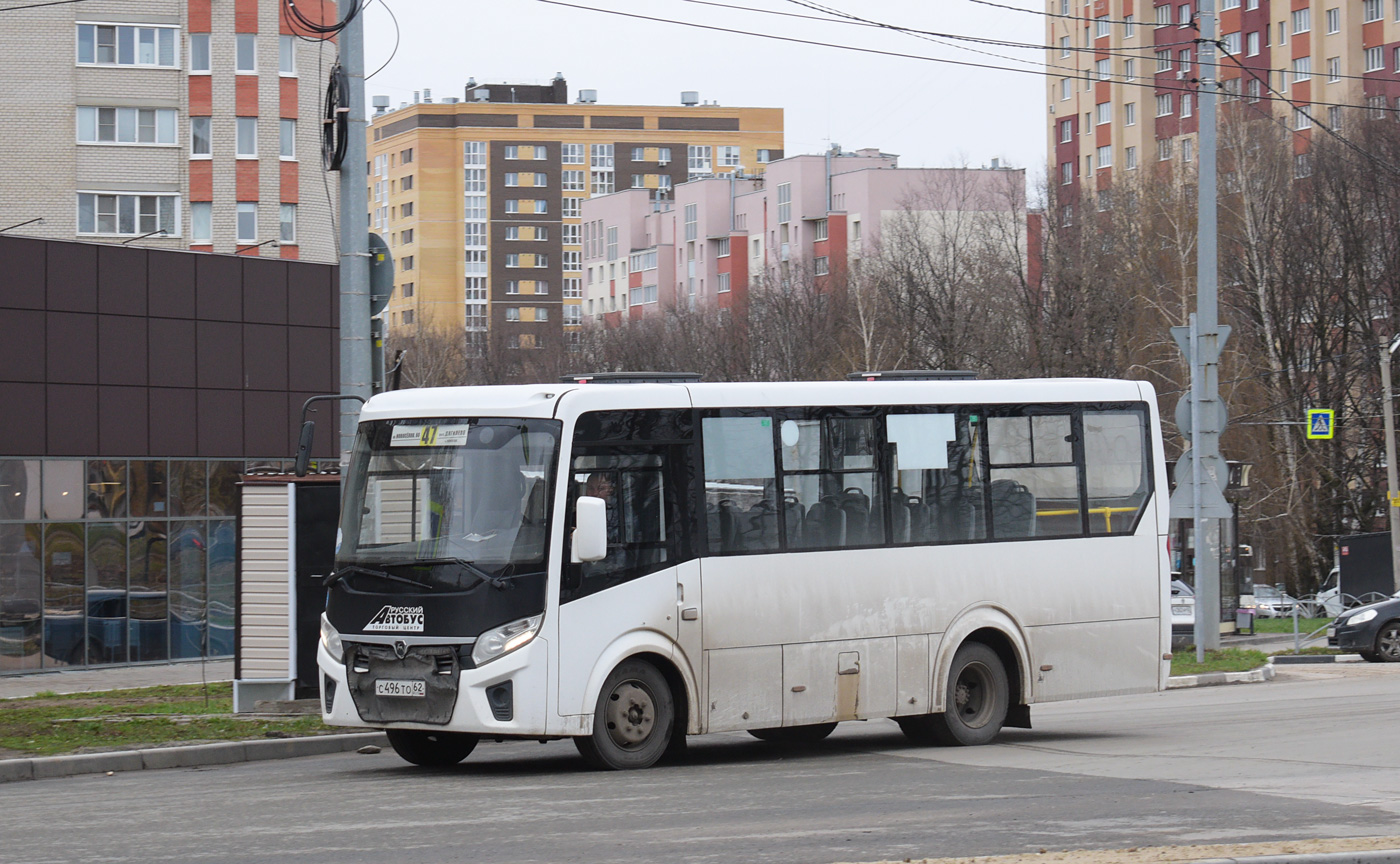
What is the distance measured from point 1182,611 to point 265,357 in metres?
17.8

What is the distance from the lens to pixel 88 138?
151 feet

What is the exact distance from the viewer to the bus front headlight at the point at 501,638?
38.8 ft

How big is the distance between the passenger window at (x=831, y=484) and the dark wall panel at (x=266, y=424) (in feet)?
68.0

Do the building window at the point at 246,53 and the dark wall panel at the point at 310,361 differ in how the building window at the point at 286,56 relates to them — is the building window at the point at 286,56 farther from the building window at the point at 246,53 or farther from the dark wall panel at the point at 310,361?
the dark wall panel at the point at 310,361

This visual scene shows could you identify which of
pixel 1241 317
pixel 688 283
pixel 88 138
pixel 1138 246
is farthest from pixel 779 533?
pixel 688 283

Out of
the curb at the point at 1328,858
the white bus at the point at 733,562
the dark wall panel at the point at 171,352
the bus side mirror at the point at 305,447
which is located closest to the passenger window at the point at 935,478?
the white bus at the point at 733,562

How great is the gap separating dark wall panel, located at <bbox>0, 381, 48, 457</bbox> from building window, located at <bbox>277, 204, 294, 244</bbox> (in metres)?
22.1

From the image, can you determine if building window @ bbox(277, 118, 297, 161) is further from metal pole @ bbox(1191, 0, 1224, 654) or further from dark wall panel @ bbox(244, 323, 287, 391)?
metal pole @ bbox(1191, 0, 1224, 654)

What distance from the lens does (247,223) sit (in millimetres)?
50438

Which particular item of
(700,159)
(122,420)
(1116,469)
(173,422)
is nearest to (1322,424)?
(173,422)

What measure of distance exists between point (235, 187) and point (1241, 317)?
99.9 ft

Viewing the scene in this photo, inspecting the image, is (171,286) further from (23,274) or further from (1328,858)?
(1328,858)

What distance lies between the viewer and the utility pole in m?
22.7

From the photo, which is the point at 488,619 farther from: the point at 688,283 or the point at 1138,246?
the point at 688,283
